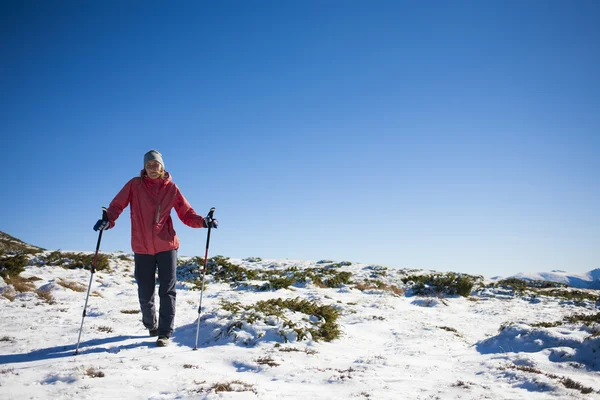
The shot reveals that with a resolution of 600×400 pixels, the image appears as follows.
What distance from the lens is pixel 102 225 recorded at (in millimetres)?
5770

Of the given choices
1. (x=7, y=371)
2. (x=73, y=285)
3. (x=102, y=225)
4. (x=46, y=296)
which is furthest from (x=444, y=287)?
(x=7, y=371)

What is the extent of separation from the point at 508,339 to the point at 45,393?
7663 millimetres

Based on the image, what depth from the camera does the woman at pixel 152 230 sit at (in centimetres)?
586

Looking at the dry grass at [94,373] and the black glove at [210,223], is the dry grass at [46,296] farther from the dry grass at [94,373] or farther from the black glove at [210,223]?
the dry grass at [94,373]

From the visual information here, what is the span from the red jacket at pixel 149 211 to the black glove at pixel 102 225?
0.08 metres

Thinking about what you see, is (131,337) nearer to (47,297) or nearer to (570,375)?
(47,297)

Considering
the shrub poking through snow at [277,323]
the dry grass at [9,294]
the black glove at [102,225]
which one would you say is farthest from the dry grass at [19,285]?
the shrub poking through snow at [277,323]

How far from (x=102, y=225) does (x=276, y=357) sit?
3.64 m

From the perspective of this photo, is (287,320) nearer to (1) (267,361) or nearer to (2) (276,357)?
(2) (276,357)

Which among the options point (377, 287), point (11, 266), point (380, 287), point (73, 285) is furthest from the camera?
point (380, 287)

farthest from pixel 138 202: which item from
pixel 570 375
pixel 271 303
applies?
pixel 570 375

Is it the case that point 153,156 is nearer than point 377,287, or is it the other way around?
point 153,156

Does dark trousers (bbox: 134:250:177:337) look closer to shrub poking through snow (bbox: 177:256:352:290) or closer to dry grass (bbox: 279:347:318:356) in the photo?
dry grass (bbox: 279:347:318:356)

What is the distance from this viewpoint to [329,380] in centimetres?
438
